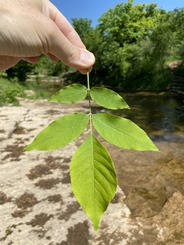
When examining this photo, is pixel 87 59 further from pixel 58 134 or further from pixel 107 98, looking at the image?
pixel 58 134

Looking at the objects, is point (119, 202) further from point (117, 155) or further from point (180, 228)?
point (117, 155)

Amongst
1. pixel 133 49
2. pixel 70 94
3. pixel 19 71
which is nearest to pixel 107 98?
pixel 70 94

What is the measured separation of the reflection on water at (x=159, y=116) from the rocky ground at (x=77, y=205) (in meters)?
1.33

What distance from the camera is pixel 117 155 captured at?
616 centimetres

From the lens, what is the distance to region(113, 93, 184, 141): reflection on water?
7.93m

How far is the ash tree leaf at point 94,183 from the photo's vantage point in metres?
0.37

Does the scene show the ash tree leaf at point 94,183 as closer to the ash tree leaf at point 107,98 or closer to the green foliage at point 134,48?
the ash tree leaf at point 107,98

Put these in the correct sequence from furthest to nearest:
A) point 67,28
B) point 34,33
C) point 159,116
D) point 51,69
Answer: point 51,69 → point 159,116 → point 67,28 → point 34,33

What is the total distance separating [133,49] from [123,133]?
22.3 m

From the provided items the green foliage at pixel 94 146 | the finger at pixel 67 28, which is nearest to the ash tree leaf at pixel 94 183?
the green foliage at pixel 94 146

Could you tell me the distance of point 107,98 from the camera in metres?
0.58

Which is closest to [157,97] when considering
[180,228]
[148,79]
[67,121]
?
[148,79]

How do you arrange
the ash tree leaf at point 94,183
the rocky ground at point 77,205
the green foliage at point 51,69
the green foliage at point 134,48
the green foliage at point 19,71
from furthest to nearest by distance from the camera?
1. the green foliage at point 51,69
2. the green foliage at point 19,71
3. the green foliage at point 134,48
4. the rocky ground at point 77,205
5. the ash tree leaf at point 94,183

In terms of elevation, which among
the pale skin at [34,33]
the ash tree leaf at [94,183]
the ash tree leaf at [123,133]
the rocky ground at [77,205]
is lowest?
the rocky ground at [77,205]
